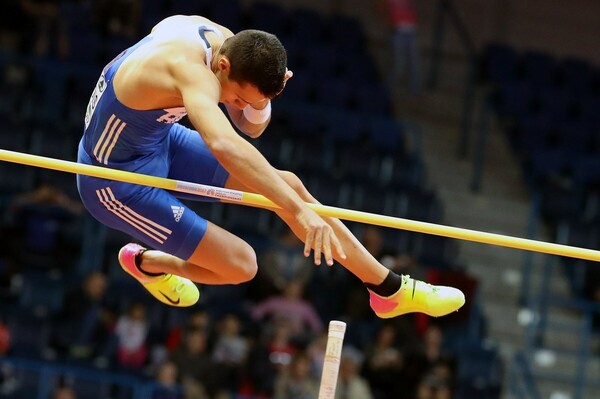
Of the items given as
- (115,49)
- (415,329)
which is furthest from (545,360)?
(115,49)

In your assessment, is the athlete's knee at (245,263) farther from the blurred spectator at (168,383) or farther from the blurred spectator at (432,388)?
A: the blurred spectator at (432,388)

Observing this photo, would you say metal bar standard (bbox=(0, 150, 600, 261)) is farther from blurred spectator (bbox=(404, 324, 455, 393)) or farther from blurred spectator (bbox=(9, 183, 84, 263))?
blurred spectator (bbox=(9, 183, 84, 263))

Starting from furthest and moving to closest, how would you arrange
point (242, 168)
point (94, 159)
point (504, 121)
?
point (504, 121)
point (94, 159)
point (242, 168)

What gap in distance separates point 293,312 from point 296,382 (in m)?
1.14

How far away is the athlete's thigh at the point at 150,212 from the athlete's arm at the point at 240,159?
3.45 ft

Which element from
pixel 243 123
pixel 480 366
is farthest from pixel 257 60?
pixel 480 366

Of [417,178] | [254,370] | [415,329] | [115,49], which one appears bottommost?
[254,370]

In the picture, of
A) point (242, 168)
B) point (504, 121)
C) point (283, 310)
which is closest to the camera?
point (242, 168)

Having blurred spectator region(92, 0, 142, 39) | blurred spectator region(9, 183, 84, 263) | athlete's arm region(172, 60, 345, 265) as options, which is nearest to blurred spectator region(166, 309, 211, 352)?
blurred spectator region(9, 183, 84, 263)

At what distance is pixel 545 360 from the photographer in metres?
14.6

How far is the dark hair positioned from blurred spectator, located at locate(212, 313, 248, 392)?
20.8 ft

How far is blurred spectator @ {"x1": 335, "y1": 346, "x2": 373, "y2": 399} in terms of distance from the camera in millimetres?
12336

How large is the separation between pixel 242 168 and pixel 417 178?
9710 mm

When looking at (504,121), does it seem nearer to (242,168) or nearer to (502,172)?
(502,172)
